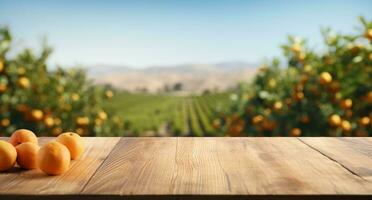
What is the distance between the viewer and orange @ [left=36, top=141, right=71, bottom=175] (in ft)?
4.26

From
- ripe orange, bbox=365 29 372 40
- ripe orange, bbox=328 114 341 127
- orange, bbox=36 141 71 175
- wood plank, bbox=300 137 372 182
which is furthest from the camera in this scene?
ripe orange, bbox=328 114 341 127

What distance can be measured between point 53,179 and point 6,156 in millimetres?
199

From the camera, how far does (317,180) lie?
49.2 inches

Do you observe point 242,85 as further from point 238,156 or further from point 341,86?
point 238,156

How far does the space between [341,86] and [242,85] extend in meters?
1.89

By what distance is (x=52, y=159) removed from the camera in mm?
1298

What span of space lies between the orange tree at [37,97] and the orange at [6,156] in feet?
9.23

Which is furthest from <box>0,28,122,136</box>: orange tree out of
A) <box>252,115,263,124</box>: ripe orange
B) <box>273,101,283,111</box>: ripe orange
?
<box>273,101,283,111</box>: ripe orange

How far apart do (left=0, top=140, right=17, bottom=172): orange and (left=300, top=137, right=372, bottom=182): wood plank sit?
40.8 inches

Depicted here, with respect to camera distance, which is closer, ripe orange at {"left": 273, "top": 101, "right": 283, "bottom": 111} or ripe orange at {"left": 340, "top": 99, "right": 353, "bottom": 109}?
ripe orange at {"left": 340, "top": 99, "right": 353, "bottom": 109}

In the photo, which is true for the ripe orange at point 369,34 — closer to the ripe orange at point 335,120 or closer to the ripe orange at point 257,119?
the ripe orange at point 335,120

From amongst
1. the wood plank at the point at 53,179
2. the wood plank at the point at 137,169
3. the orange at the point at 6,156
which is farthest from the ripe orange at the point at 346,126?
the orange at the point at 6,156

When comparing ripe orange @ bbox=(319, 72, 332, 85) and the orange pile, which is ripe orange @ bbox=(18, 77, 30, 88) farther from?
the orange pile

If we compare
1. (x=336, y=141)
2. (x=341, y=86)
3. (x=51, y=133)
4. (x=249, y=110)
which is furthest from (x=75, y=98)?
(x=336, y=141)
